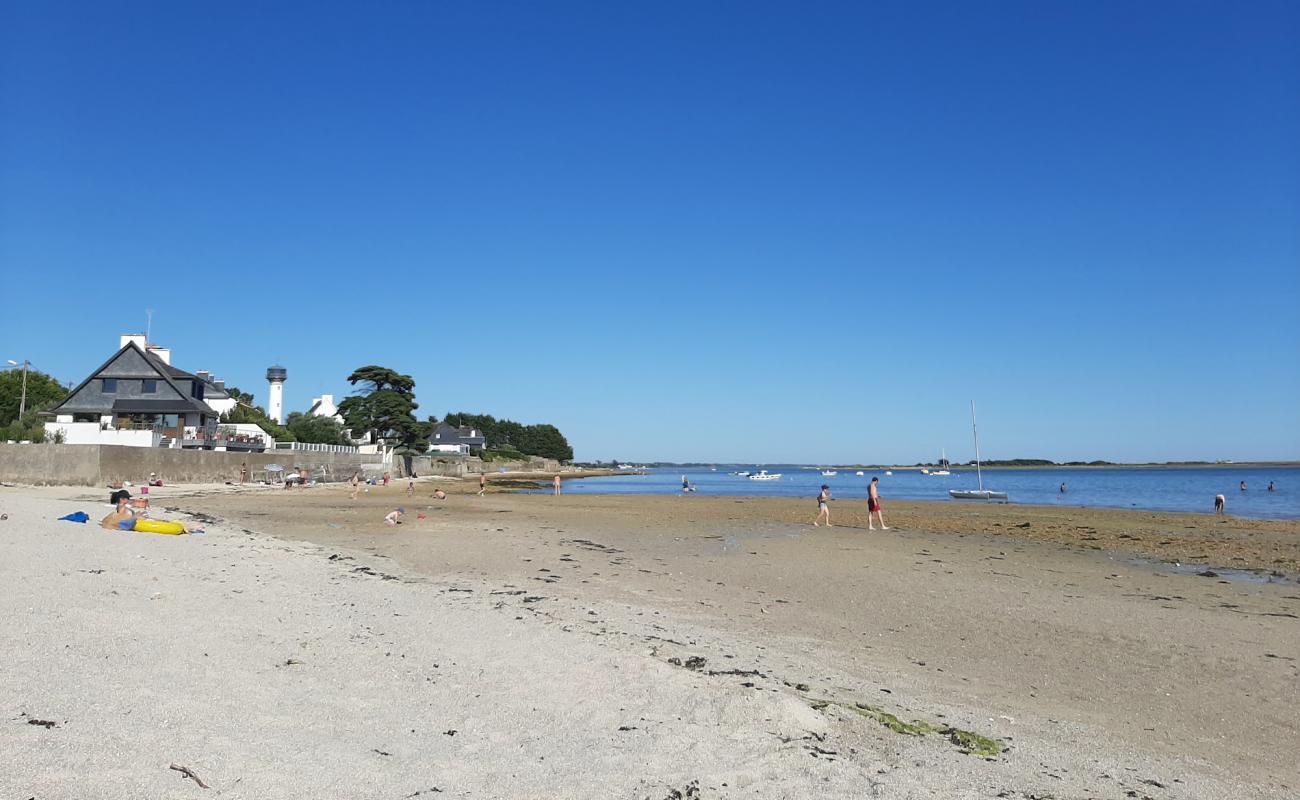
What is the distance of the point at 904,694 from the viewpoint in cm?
733

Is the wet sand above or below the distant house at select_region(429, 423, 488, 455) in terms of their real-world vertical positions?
below

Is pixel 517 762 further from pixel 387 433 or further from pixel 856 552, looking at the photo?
pixel 387 433

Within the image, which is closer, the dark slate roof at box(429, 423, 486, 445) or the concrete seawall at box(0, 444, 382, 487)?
the concrete seawall at box(0, 444, 382, 487)

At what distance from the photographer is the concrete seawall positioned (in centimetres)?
3388

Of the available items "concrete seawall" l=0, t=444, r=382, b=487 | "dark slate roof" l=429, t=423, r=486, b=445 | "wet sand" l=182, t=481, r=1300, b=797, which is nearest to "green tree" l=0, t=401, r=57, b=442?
"concrete seawall" l=0, t=444, r=382, b=487

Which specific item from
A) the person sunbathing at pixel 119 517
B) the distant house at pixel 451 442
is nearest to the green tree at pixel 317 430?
the distant house at pixel 451 442

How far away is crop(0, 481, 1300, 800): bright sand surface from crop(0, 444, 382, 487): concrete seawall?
77.6 feet

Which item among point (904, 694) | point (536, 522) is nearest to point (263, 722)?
point (904, 694)

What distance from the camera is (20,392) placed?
60375 millimetres

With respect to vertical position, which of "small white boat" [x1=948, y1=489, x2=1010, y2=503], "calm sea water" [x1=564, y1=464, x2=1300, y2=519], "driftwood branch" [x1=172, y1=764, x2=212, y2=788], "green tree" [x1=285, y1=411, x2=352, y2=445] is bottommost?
"calm sea water" [x1=564, y1=464, x2=1300, y2=519]

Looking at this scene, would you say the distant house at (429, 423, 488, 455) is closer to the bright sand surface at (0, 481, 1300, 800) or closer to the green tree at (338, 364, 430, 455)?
the green tree at (338, 364, 430, 455)

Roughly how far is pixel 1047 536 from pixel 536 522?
1738cm

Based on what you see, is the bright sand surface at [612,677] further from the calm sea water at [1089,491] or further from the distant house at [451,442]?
the distant house at [451,442]

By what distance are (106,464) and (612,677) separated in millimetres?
37076
